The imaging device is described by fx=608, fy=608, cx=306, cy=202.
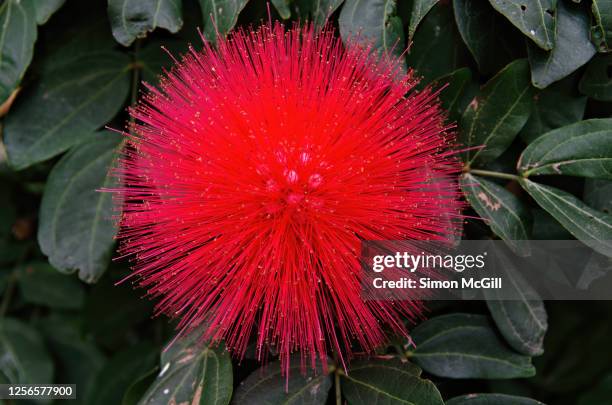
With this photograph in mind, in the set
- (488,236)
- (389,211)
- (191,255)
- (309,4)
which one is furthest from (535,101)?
(191,255)

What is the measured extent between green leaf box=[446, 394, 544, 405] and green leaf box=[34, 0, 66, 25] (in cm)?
161

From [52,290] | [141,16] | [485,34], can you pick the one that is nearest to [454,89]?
[485,34]

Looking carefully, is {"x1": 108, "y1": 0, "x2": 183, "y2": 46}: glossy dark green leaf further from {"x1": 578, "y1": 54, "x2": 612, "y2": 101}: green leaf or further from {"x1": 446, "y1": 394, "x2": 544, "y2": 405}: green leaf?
{"x1": 446, "y1": 394, "x2": 544, "y2": 405}: green leaf

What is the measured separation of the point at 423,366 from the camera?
5.67ft

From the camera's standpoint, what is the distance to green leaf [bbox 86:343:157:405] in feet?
7.71

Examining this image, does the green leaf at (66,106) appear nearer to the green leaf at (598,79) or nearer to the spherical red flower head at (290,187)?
the spherical red flower head at (290,187)

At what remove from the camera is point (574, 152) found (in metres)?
1.60

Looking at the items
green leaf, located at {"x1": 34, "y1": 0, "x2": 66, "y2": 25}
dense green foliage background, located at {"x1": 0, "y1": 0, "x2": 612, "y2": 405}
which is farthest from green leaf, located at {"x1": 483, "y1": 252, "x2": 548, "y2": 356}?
green leaf, located at {"x1": 34, "y1": 0, "x2": 66, "y2": 25}

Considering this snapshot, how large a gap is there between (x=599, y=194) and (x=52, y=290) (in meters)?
2.14

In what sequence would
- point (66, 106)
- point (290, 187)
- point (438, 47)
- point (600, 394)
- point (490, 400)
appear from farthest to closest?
point (600, 394), point (66, 106), point (438, 47), point (490, 400), point (290, 187)

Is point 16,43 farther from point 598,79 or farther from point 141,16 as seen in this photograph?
point 598,79

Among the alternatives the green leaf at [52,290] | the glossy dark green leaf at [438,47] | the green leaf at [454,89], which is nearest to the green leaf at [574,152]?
the green leaf at [454,89]

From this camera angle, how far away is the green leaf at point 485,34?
166 cm

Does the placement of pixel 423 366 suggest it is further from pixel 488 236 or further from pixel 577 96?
pixel 577 96
